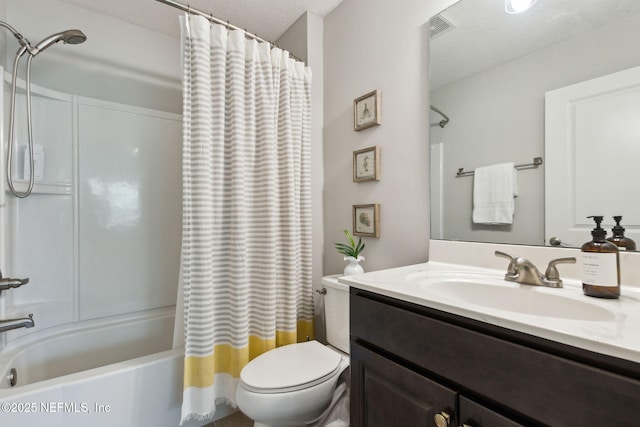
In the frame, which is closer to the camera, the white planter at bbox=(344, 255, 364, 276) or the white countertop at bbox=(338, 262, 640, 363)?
the white countertop at bbox=(338, 262, 640, 363)

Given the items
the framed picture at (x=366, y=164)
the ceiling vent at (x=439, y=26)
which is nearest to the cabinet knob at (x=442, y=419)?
the framed picture at (x=366, y=164)

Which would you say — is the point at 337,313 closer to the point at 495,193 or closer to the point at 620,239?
the point at 495,193

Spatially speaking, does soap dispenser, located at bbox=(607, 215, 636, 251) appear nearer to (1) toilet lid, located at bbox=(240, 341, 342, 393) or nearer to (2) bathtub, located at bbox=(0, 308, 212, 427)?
(1) toilet lid, located at bbox=(240, 341, 342, 393)

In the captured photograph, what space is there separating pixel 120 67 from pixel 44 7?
0.44m

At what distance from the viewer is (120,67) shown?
1.95m

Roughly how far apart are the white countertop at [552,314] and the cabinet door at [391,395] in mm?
192

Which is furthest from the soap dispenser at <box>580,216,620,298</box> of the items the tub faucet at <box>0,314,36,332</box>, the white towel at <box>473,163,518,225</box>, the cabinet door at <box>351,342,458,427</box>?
the tub faucet at <box>0,314,36,332</box>

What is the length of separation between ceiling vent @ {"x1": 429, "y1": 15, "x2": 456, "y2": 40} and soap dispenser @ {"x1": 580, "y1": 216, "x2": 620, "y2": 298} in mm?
994

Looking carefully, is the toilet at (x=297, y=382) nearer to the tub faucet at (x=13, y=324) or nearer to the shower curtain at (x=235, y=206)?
the shower curtain at (x=235, y=206)

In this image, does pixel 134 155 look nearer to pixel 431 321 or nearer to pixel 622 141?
pixel 431 321

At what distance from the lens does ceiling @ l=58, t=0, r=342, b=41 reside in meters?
1.78

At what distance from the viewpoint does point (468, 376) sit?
24.6 inches

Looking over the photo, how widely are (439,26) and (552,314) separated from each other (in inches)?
48.2

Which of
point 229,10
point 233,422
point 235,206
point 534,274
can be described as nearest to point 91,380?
point 233,422
